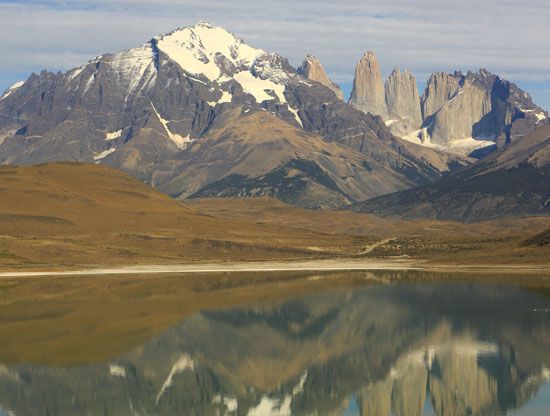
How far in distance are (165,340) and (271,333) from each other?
35.4ft

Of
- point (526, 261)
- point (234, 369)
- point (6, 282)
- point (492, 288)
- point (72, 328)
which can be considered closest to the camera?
point (234, 369)

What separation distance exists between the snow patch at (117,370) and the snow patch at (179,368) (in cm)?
355

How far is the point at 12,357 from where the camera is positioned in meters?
83.3

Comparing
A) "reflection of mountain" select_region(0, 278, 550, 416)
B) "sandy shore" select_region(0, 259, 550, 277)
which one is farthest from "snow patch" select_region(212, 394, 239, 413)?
"sandy shore" select_region(0, 259, 550, 277)

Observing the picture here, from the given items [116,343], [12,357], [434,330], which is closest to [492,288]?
→ [434,330]

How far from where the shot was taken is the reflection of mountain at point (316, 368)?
6706cm

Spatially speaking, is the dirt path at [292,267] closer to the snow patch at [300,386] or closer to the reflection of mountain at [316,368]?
the reflection of mountain at [316,368]

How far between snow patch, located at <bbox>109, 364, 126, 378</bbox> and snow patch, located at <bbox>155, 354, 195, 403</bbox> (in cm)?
355

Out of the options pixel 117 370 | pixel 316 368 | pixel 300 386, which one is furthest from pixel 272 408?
pixel 117 370

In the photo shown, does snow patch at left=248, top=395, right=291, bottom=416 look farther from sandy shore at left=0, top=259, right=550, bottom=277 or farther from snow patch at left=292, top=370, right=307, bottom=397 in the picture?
sandy shore at left=0, top=259, right=550, bottom=277

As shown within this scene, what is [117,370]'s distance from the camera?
7881 centimetres

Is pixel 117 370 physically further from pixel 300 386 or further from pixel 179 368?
pixel 300 386

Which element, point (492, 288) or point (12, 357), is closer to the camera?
point (12, 357)

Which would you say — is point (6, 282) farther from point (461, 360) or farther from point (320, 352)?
point (461, 360)
